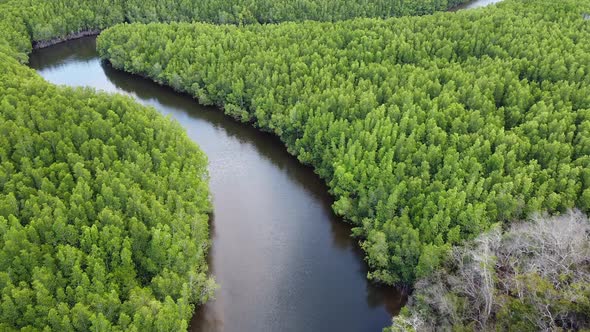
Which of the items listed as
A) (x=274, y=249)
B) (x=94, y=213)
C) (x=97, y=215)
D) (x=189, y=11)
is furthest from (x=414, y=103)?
(x=189, y=11)

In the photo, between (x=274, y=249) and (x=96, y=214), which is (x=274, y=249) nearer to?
(x=274, y=249)

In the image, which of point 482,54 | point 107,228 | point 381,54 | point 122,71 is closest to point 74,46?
point 122,71

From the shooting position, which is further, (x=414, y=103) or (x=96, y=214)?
(x=414, y=103)

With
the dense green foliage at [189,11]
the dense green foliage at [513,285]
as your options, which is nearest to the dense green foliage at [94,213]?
the dense green foliage at [513,285]

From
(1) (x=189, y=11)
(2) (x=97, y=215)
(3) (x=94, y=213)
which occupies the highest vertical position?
(1) (x=189, y=11)

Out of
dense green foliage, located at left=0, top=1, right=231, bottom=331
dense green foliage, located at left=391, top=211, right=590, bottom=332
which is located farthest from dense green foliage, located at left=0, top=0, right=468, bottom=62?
dense green foliage, located at left=391, top=211, right=590, bottom=332

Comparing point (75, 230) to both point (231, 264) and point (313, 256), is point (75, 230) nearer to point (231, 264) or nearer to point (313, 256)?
point (231, 264)

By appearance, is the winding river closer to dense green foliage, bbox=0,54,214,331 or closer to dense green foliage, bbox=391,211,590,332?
dense green foliage, bbox=0,54,214,331

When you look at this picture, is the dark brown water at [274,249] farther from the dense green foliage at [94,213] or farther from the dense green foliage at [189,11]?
the dense green foliage at [189,11]
